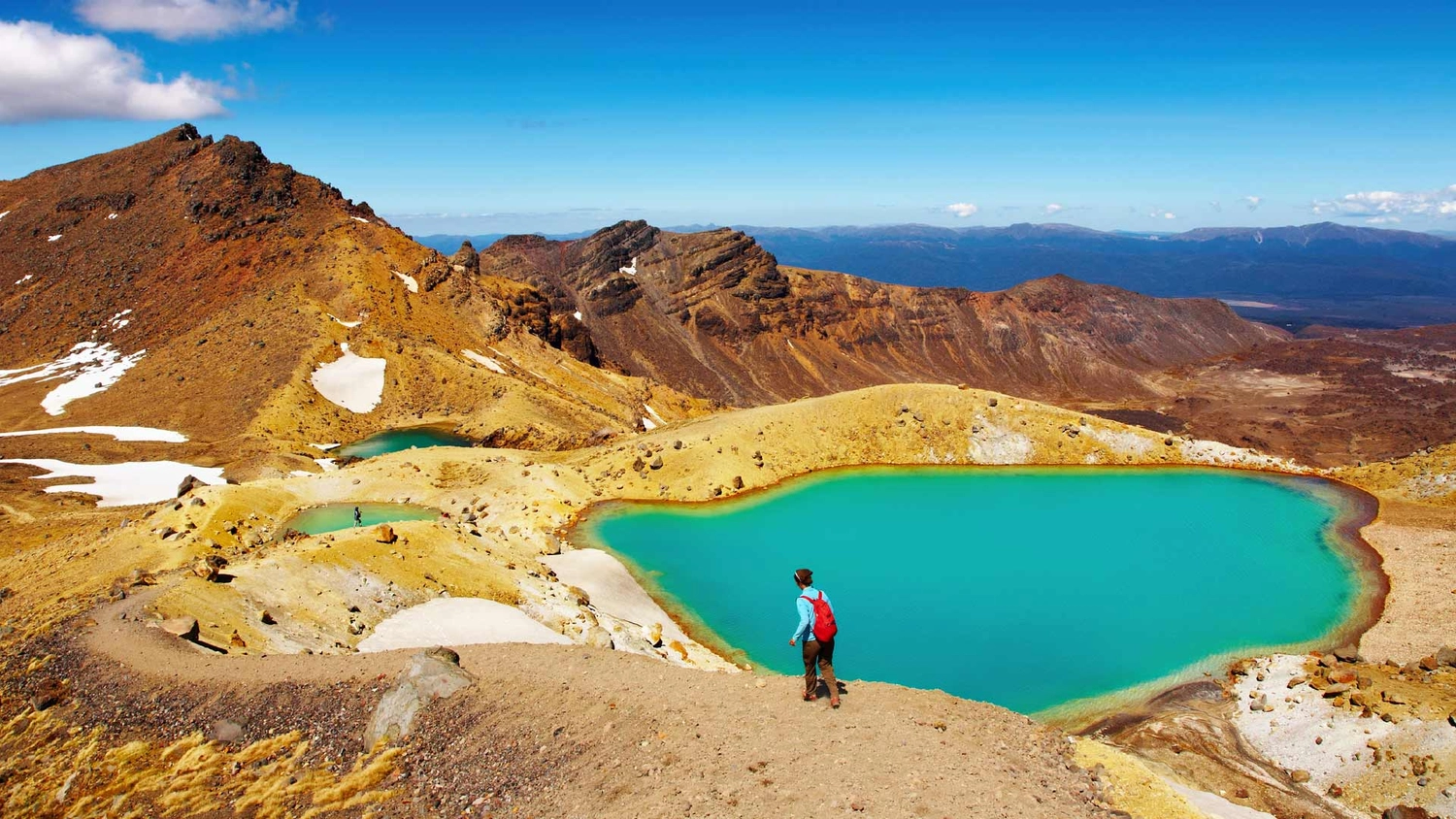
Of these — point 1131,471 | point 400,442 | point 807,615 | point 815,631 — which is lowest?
point 1131,471

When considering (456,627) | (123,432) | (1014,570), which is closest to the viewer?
(456,627)

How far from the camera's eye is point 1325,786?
1997 cm

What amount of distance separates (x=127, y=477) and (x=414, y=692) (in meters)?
40.9

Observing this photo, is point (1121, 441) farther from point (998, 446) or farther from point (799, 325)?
point (799, 325)

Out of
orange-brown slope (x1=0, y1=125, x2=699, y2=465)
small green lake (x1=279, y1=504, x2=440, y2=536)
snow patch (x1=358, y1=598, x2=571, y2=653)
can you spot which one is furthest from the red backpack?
orange-brown slope (x1=0, y1=125, x2=699, y2=465)

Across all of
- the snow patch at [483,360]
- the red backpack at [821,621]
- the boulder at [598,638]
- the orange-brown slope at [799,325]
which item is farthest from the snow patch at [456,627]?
the orange-brown slope at [799,325]

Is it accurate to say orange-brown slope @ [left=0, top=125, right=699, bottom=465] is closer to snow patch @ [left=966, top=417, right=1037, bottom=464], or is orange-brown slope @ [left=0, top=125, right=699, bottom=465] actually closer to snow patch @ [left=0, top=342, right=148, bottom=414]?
snow patch @ [left=0, top=342, right=148, bottom=414]

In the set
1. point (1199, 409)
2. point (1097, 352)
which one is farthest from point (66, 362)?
point (1097, 352)

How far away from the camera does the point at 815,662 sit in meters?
15.9

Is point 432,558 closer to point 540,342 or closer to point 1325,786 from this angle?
point 1325,786

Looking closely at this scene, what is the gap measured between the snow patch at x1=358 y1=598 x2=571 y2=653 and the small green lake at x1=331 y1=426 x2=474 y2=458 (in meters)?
34.2

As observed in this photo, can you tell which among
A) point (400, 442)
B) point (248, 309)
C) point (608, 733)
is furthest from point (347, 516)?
point (248, 309)

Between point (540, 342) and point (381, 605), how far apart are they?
64686 millimetres

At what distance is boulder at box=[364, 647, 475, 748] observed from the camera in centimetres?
1474
